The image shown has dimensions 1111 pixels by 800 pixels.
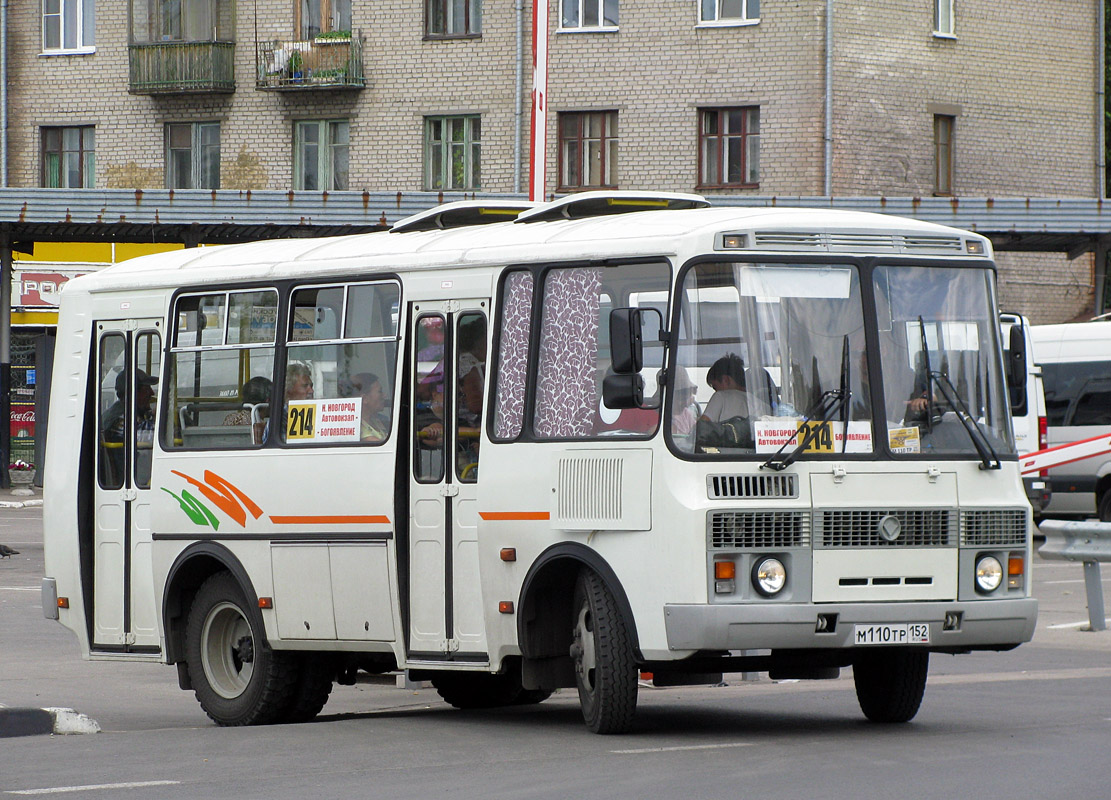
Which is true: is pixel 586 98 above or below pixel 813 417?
above

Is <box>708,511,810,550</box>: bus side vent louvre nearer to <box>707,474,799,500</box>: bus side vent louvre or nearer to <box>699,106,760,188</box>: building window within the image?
<box>707,474,799,500</box>: bus side vent louvre

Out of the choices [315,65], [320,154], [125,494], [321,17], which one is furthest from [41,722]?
[321,17]

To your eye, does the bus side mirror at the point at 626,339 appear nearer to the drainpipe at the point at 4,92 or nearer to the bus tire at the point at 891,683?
the bus tire at the point at 891,683

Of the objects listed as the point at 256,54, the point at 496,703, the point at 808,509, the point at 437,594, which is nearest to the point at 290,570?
the point at 437,594

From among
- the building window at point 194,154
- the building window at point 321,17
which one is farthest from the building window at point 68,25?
the building window at point 321,17

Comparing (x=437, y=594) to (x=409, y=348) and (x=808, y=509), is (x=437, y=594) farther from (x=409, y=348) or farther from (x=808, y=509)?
(x=808, y=509)

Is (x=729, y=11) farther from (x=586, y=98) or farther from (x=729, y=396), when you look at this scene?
(x=729, y=396)

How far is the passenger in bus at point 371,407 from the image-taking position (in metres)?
11.2

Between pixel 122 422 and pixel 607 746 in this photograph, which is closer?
pixel 607 746

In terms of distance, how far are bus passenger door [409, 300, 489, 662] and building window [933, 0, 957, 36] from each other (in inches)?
1179

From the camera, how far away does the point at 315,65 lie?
41281 millimetres

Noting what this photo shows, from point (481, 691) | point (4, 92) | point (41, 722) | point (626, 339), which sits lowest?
point (481, 691)

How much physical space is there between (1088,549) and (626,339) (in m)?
9.20

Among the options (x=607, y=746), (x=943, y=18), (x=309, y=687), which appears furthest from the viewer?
(x=943, y=18)
